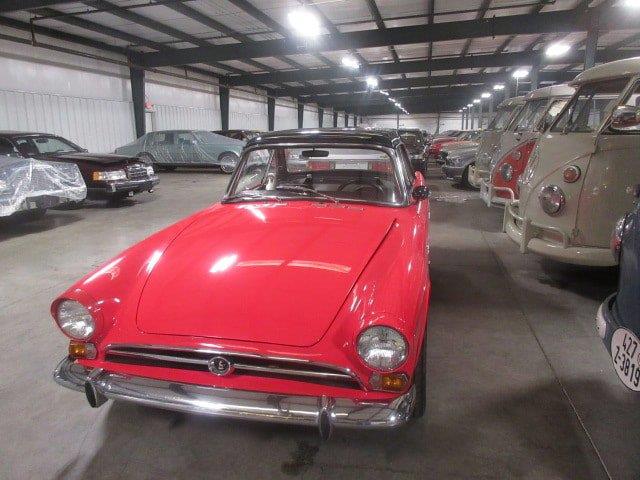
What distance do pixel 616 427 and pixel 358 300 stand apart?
5.17 feet

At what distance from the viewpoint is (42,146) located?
8211mm

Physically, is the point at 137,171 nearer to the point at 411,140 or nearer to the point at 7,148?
the point at 7,148

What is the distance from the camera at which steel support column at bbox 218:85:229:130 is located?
2161 cm

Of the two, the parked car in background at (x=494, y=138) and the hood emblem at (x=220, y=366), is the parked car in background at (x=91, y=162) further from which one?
the hood emblem at (x=220, y=366)

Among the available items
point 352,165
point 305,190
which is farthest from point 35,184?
point 305,190

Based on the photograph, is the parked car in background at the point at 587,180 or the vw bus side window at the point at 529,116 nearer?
the parked car in background at the point at 587,180

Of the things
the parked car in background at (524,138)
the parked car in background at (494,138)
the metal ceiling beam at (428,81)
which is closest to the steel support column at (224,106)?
the metal ceiling beam at (428,81)

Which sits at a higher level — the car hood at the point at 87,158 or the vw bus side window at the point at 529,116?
the vw bus side window at the point at 529,116

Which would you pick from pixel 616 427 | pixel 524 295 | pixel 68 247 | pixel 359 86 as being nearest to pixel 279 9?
pixel 68 247

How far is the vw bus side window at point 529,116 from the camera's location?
25.4 ft

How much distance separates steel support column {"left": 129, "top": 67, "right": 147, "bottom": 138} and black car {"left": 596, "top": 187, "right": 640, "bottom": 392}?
16.6 metres

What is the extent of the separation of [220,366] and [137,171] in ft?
26.9

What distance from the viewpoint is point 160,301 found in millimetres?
2035

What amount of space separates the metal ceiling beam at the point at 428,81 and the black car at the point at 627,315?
73.0 feet
